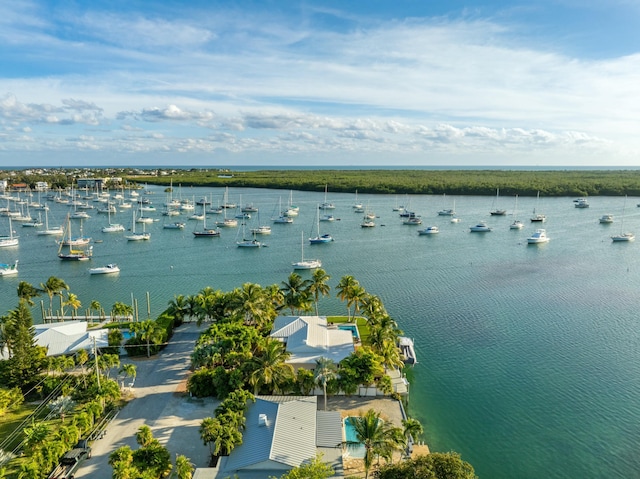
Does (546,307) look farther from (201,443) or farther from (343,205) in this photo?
(343,205)

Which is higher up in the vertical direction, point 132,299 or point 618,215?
point 618,215

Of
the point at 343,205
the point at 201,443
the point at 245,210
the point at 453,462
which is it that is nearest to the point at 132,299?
the point at 201,443

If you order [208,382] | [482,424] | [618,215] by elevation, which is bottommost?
[482,424]

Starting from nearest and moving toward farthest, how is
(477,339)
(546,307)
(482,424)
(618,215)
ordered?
1. (482,424)
2. (477,339)
3. (546,307)
4. (618,215)

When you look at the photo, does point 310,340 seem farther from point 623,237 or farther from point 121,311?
point 623,237

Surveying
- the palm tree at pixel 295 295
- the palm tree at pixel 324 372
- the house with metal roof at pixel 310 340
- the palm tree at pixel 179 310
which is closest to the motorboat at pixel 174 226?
the palm tree at pixel 179 310

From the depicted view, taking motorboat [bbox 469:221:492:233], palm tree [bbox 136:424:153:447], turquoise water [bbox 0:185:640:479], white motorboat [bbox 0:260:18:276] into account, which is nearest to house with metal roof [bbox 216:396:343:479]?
palm tree [bbox 136:424:153:447]

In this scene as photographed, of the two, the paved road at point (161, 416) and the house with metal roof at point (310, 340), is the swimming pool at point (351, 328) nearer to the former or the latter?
the house with metal roof at point (310, 340)
